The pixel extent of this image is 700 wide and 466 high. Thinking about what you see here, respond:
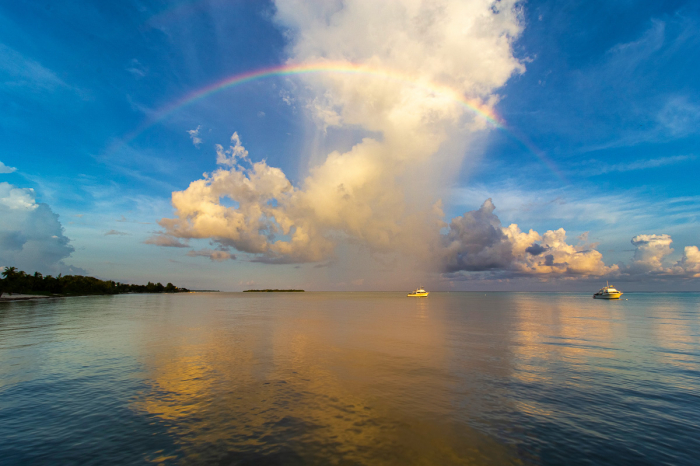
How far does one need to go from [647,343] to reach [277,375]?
46.9m

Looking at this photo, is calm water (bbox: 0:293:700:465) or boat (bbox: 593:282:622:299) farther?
boat (bbox: 593:282:622:299)

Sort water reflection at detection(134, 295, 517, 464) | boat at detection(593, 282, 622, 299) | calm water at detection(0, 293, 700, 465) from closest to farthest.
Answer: calm water at detection(0, 293, 700, 465) → water reflection at detection(134, 295, 517, 464) → boat at detection(593, 282, 622, 299)

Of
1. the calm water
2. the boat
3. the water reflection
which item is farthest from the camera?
the boat

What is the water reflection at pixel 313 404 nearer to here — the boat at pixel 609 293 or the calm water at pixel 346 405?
the calm water at pixel 346 405

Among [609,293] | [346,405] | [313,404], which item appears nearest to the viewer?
[346,405]

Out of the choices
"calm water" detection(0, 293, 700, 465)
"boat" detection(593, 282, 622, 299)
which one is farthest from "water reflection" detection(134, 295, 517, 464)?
"boat" detection(593, 282, 622, 299)

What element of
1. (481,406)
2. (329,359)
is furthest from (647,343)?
(329,359)

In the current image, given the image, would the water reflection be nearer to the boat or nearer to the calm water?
the calm water

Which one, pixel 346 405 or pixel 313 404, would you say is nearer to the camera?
pixel 346 405

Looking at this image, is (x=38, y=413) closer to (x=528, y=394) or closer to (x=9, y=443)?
(x=9, y=443)

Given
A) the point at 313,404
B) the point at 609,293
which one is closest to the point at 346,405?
the point at 313,404

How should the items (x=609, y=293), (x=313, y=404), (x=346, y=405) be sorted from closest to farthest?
(x=346, y=405)
(x=313, y=404)
(x=609, y=293)

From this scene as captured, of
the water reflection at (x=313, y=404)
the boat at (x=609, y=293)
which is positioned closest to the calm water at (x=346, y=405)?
the water reflection at (x=313, y=404)

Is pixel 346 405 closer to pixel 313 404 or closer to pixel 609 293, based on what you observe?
pixel 313 404
